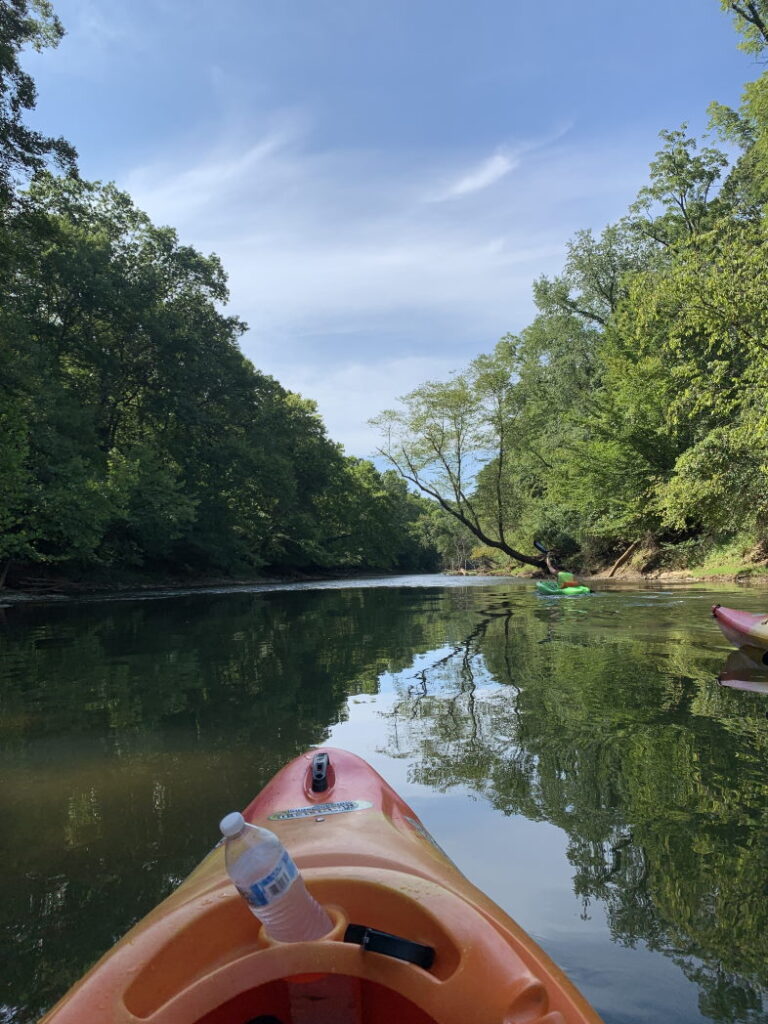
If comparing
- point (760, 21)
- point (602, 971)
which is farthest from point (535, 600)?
point (760, 21)

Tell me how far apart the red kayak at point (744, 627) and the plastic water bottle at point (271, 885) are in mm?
5269

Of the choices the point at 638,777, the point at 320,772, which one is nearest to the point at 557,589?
the point at 638,777

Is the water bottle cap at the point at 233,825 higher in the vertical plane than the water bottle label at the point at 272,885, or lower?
higher

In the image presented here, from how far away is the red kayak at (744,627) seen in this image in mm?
5387

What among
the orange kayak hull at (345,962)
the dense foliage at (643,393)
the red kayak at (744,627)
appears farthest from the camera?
the dense foliage at (643,393)

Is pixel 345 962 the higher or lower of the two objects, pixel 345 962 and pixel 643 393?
the lower

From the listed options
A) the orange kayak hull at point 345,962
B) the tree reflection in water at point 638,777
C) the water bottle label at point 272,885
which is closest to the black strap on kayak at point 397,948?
the orange kayak hull at point 345,962

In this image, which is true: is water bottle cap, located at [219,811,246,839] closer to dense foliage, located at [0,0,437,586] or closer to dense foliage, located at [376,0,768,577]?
dense foliage, located at [376,0,768,577]

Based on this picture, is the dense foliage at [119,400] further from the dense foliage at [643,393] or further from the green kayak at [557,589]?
the green kayak at [557,589]

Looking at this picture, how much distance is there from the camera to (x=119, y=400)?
28.5 metres

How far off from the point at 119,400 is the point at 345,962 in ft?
99.9

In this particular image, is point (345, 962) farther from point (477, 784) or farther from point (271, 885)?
point (477, 784)

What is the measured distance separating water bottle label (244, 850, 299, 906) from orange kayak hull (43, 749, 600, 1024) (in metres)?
0.11

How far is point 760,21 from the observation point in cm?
1620
